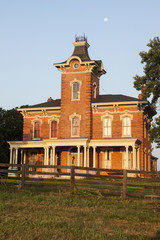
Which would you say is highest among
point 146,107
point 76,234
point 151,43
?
point 151,43

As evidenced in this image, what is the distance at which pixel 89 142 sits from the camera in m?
33.1

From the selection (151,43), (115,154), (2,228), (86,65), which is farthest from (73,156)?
(2,228)

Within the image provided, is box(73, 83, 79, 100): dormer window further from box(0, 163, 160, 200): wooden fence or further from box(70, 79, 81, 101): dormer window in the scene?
box(0, 163, 160, 200): wooden fence

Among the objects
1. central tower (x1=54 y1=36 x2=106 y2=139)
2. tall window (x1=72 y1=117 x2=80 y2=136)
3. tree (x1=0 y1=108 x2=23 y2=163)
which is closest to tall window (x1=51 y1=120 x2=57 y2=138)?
central tower (x1=54 y1=36 x2=106 y2=139)

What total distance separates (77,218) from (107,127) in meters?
26.1

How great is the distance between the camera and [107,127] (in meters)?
34.5

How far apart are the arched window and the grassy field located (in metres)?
21.7

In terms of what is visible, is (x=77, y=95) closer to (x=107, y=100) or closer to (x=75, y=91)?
(x=75, y=91)

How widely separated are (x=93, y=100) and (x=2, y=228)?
2907cm

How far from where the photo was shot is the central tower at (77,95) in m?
34.8

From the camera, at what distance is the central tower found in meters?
34.8

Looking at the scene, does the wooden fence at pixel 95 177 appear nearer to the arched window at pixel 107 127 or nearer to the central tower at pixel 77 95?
the arched window at pixel 107 127

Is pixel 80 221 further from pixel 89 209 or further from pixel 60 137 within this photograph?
pixel 60 137

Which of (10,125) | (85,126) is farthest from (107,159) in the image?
(10,125)
